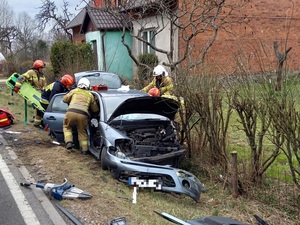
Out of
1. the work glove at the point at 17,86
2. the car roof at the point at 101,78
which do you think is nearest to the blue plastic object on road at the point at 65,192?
the work glove at the point at 17,86

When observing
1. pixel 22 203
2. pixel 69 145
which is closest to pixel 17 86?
pixel 69 145

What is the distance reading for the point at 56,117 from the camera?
8508mm

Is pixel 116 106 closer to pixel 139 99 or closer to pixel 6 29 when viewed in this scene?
pixel 139 99

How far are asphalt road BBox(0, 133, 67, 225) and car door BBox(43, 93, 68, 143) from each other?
1.91 m

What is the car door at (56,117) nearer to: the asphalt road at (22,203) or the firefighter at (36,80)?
the firefighter at (36,80)

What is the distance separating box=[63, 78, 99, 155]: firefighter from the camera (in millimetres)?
7539

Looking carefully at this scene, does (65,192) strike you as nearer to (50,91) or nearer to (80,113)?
(80,113)

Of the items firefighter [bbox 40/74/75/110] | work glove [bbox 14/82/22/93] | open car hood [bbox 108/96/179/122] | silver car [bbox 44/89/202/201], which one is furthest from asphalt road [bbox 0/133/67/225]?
work glove [bbox 14/82/22/93]

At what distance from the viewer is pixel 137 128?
6.83 metres

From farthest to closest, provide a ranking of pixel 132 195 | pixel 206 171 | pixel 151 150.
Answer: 1. pixel 206 171
2. pixel 151 150
3. pixel 132 195

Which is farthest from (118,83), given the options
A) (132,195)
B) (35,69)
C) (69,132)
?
(132,195)

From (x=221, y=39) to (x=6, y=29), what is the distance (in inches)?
1680

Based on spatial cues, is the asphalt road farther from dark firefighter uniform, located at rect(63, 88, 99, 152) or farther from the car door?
the car door

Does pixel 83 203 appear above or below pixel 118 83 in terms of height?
below
